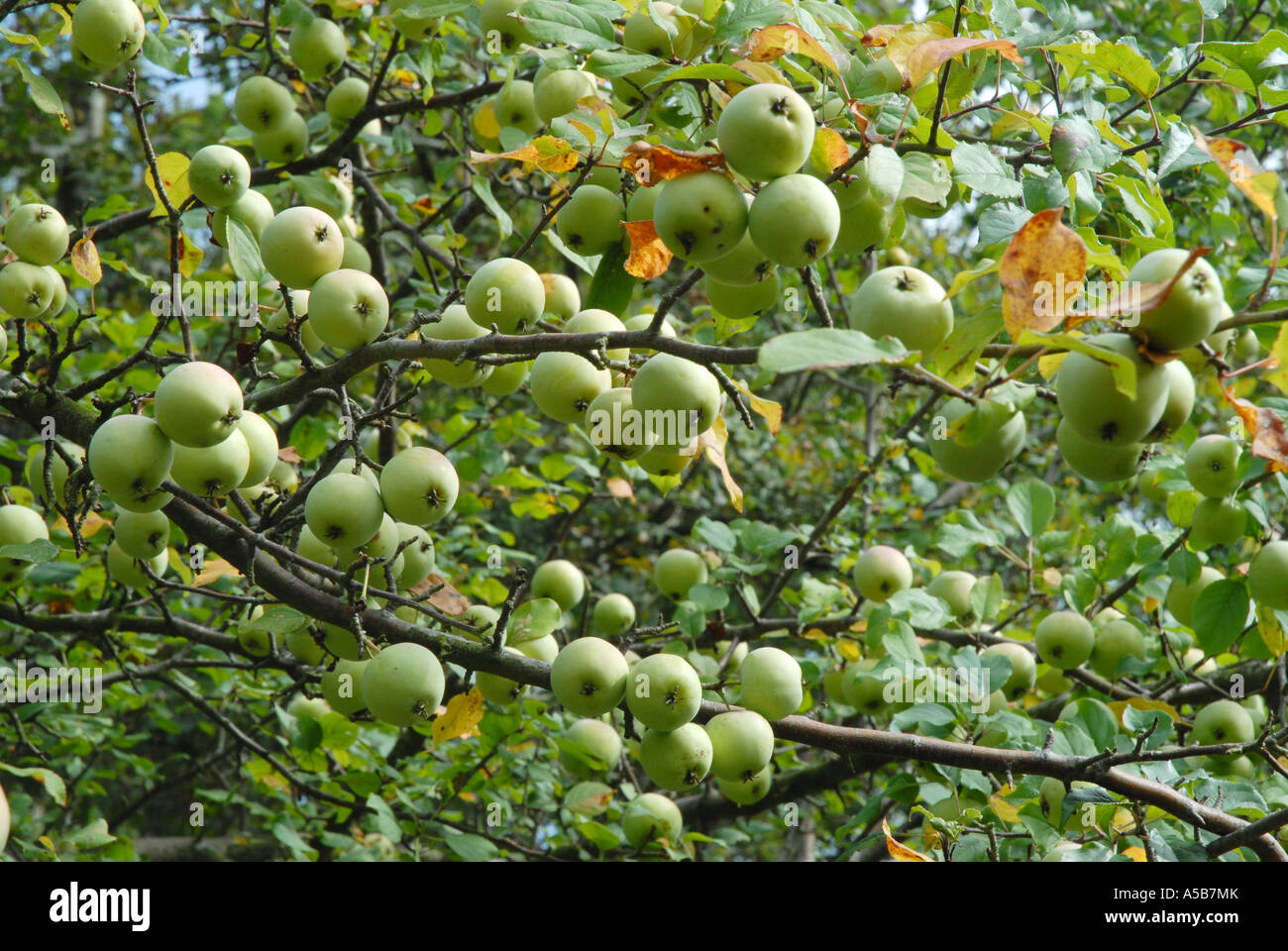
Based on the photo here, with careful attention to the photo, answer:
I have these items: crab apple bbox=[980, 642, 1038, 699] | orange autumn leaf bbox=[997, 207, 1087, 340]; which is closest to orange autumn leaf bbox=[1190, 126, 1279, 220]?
orange autumn leaf bbox=[997, 207, 1087, 340]

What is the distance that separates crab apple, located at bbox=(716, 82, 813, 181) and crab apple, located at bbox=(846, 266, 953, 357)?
254 millimetres

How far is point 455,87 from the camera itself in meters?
3.92

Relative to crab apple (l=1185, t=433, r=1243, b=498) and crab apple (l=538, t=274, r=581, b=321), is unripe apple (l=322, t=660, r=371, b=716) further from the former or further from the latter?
crab apple (l=1185, t=433, r=1243, b=498)

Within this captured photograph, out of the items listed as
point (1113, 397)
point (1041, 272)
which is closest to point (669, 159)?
point (1041, 272)

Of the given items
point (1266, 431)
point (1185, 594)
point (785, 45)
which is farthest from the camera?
point (1185, 594)

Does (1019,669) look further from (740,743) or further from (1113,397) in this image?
(1113,397)

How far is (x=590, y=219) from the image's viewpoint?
6.95 feet

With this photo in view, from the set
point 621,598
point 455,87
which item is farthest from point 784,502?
point 455,87

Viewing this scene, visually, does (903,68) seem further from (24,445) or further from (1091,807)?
(24,445)

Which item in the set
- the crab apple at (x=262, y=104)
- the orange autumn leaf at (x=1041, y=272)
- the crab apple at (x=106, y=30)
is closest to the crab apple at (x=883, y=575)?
the orange autumn leaf at (x=1041, y=272)

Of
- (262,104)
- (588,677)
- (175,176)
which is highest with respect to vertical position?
(262,104)

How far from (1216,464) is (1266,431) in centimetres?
138

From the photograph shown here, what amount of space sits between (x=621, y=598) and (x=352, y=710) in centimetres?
133

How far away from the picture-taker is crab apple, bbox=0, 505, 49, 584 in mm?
2846
